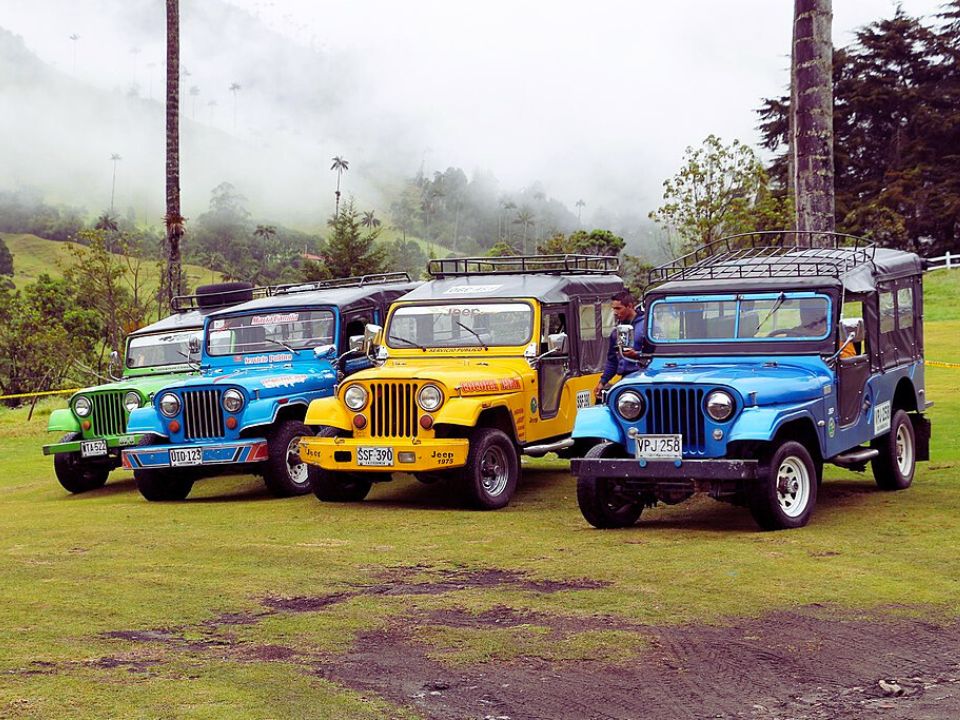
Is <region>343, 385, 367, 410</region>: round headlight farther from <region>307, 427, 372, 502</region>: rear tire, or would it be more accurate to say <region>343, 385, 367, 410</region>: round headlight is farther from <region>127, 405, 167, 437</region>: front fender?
<region>127, 405, 167, 437</region>: front fender

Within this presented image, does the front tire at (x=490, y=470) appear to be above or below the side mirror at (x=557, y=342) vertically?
below

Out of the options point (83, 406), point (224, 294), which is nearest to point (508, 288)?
point (83, 406)

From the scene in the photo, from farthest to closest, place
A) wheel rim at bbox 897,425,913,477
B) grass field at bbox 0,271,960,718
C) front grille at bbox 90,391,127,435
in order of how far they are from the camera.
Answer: front grille at bbox 90,391,127,435, wheel rim at bbox 897,425,913,477, grass field at bbox 0,271,960,718

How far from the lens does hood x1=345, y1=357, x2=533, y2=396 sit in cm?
1287

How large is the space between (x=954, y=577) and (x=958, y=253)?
48784mm

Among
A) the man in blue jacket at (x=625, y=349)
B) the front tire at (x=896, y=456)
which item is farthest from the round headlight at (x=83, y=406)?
the front tire at (x=896, y=456)

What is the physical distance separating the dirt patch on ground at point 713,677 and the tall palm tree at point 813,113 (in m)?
10.1

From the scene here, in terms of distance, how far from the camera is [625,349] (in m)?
12.4

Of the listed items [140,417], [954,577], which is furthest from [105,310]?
[954,577]

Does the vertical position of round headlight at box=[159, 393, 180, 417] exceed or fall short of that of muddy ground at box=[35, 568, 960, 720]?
it exceeds it

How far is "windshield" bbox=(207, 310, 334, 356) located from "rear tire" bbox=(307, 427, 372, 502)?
7.52ft

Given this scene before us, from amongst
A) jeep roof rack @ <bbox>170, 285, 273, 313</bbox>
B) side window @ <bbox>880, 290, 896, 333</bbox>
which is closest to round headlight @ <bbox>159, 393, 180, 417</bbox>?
jeep roof rack @ <bbox>170, 285, 273, 313</bbox>

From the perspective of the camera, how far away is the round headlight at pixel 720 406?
1062cm

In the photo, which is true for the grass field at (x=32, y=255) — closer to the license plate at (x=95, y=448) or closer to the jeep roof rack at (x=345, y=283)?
the jeep roof rack at (x=345, y=283)
